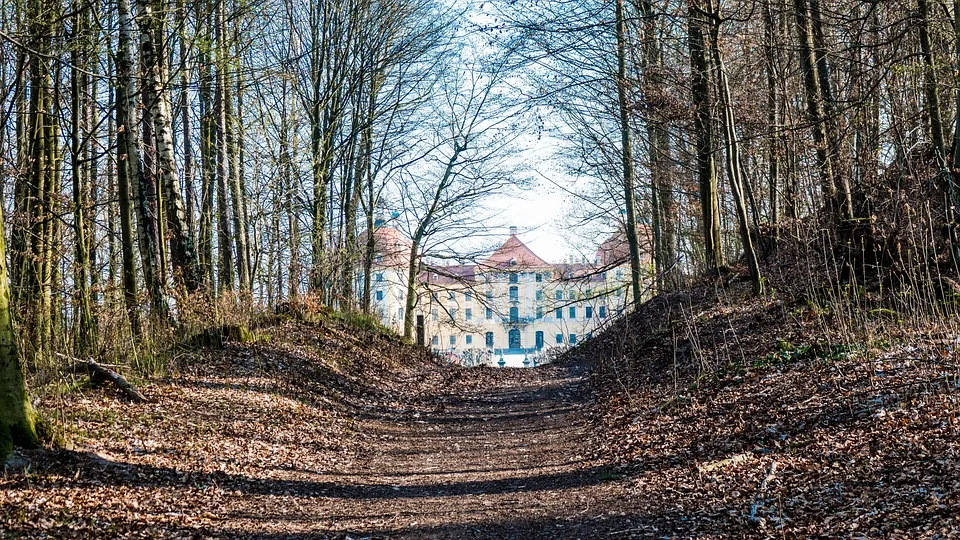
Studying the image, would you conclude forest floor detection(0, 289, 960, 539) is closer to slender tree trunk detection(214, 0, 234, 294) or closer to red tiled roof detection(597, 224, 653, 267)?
slender tree trunk detection(214, 0, 234, 294)

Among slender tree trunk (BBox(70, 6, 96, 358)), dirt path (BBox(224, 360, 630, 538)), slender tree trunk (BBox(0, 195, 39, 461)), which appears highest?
slender tree trunk (BBox(70, 6, 96, 358))

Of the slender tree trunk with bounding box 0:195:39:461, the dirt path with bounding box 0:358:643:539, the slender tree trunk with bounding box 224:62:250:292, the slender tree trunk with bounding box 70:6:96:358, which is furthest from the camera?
the slender tree trunk with bounding box 224:62:250:292

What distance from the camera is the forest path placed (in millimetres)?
→ 5492

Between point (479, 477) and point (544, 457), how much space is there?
3.52 ft

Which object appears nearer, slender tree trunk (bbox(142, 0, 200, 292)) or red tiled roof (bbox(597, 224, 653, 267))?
slender tree trunk (bbox(142, 0, 200, 292))

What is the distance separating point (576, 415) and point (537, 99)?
5409mm

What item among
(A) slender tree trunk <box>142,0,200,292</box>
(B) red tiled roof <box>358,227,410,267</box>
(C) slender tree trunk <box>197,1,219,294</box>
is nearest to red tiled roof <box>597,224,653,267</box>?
(B) red tiled roof <box>358,227,410,267</box>

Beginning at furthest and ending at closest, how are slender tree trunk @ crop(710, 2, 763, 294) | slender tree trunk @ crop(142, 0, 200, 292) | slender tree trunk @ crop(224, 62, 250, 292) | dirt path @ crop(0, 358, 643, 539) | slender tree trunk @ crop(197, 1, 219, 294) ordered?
slender tree trunk @ crop(197, 1, 219, 294) < slender tree trunk @ crop(224, 62, 250, 292) < slender tree trunk @ crop(710, 2, 763, 294) < slender tree trunk @ crop(142, 0, 200, 292) < dirt path @ crop(0, 358, 643, 539)

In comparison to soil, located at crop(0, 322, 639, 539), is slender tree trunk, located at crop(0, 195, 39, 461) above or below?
above

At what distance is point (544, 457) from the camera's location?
7.96m

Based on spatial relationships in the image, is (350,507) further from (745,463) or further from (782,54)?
(782,54)

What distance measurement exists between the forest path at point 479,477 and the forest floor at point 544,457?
30mm

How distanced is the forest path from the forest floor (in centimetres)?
3

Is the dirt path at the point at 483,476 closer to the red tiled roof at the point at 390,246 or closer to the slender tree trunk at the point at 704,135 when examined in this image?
the slender tree trunk at the point at 704,135
